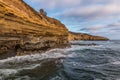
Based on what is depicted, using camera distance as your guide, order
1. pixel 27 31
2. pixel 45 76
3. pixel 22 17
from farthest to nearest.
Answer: pixel 27 31 < pixel 22 17 < pixel 45 76

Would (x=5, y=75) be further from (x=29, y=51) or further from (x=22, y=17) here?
(x=29, y=51)

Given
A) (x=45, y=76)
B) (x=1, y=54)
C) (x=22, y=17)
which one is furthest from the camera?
(x=22, y=17)

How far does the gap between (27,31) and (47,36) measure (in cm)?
650

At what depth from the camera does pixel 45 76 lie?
1133cm

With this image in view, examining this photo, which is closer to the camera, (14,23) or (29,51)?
(14,23)

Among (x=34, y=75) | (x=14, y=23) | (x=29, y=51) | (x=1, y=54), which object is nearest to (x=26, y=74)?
(x=34, y=75)

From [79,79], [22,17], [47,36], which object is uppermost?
[22,17]

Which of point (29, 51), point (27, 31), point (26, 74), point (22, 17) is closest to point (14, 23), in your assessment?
point (22, 17)

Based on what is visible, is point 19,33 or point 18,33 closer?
point 18,33

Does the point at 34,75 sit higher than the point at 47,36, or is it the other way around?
the point at 47,36

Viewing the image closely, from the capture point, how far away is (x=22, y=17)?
1800 centimetres

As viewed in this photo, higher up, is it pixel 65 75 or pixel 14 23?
pixel 14 23

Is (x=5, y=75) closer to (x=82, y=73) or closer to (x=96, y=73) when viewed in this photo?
(x=82, y=73)

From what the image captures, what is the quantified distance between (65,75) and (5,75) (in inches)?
148
